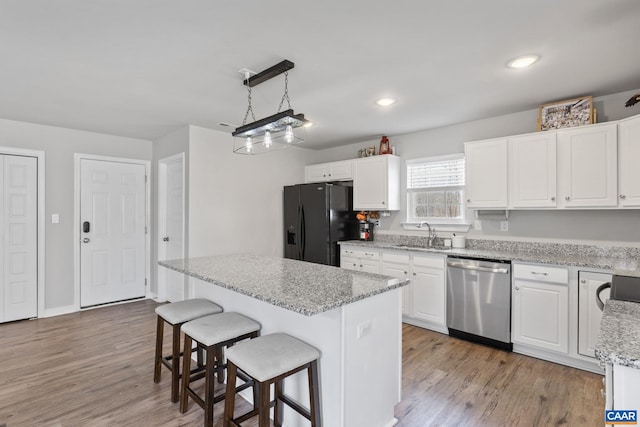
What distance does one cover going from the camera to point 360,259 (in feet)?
13.5

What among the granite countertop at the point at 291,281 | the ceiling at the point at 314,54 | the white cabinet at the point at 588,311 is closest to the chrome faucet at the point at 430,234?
the ceiling at the point at 314,54

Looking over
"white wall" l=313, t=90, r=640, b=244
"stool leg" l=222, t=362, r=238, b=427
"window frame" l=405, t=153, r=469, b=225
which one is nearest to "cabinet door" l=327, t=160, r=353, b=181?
"white wall" l=313, t=90, r=640, b=244

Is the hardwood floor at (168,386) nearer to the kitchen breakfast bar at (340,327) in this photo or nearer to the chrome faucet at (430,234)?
the kitchen breakfast bar at (340,327)

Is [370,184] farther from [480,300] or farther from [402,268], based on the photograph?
[480,300]

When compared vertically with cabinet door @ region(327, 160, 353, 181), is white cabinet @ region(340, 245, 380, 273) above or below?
below

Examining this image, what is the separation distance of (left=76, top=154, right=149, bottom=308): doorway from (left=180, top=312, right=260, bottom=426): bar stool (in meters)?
3.03

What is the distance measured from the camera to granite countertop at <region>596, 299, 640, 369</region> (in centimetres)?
93

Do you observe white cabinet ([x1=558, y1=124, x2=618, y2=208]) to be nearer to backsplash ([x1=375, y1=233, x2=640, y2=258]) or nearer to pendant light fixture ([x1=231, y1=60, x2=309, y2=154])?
backsplash ([x1=375, y1=233, x2=640, y2=258])

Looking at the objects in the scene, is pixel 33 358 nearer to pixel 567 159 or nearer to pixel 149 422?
pixel 149 422

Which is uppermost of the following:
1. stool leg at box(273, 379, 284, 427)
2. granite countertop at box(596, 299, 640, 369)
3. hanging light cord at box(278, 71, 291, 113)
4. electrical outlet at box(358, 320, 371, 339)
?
hanging light cord at box(278, 71, 291, 113)

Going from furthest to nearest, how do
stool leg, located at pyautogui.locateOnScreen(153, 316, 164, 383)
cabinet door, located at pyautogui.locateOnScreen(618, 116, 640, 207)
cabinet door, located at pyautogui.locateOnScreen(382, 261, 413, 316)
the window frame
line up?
the window frame → cabinet door, located at pyautogui.locateOnScreen(382, 261, 413, 316) → cabinet door, located at pyautogui.locateOnScreen(618, 116, 640, 207) → stool leg, located at pyautogui.locateOnScreen(153, 316, 164, 383)

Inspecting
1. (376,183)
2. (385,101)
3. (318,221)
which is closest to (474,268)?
(376,183)

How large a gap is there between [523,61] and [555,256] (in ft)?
6.03

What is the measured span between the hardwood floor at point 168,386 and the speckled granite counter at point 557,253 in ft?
2.88
